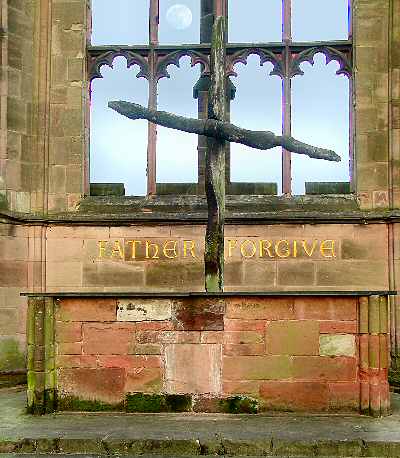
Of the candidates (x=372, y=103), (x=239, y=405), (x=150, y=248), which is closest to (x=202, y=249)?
(x=150, y=248)

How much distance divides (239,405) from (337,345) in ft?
→ 3.62

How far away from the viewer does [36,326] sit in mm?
7527

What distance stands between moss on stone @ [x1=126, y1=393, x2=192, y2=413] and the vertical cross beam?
1.21m

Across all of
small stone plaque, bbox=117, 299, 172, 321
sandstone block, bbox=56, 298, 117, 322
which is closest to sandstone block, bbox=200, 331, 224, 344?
small stone plaque, bbox=117, 299, 172, 321

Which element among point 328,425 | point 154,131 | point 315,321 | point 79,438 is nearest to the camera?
point 79,438

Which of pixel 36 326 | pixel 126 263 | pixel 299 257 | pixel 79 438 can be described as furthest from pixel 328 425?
pixel 126 263

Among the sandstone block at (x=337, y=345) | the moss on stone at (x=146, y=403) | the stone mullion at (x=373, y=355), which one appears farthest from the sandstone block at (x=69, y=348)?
the stone mullion at (x=373, y=355)

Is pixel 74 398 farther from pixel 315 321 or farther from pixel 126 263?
pixel 126 263

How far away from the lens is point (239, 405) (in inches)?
288

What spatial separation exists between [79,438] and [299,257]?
199 inches

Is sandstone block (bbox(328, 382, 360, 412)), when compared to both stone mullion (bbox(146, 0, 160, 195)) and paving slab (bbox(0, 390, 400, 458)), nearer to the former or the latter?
paving slab (bbox(0, 390, 400, 458))

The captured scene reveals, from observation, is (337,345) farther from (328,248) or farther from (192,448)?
(328,248)

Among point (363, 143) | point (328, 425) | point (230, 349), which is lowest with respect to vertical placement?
point (328, 425)

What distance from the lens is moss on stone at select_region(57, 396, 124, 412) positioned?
24.3 feet
